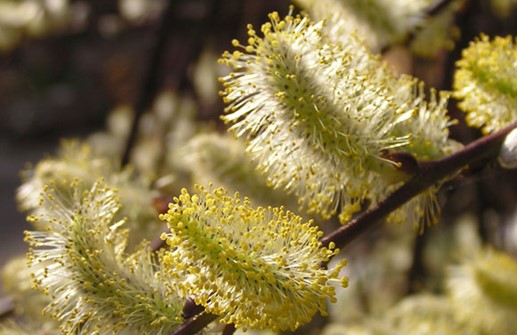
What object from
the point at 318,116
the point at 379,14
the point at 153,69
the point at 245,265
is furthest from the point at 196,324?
the point at 153,69

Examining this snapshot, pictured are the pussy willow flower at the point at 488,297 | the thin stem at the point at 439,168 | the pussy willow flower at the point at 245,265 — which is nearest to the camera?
the pussy willow flower at the point at 245,265

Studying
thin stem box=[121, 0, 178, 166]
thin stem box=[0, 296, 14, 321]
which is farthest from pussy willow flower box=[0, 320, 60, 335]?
thin stem box=[121, 0, 178, 166]

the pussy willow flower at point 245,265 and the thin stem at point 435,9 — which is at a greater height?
the thin stem at point 435,9

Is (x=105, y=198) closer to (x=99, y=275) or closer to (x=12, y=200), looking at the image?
(x=99, y=275)

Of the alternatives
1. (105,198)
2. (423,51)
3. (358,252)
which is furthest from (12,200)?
(105,198)

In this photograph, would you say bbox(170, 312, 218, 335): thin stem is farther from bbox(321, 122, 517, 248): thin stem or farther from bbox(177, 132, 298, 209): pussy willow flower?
bbox(177, 132, 298, 209): pussy willow flower

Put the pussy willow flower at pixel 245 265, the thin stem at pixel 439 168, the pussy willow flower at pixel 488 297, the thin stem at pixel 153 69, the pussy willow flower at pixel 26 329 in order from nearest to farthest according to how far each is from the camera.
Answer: the pussy willow flower at pixel 245 265 < the thin stem at pixel 439 168 < the pussy willow flower at pixel 26 329 < the pussy willow flower at pixel 488 297 < the thin stem at pixel 153 69

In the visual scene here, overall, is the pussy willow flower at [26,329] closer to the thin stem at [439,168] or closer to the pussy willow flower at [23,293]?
the pussy willow flower at [23,293]

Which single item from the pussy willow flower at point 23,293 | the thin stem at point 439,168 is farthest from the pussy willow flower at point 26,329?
the thin stem at point 439,168
